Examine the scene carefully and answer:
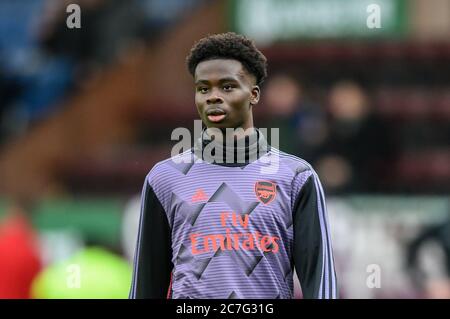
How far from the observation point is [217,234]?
485 cm

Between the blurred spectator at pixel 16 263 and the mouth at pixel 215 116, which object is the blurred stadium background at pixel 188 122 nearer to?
the blurred spectator at pixel 16 263

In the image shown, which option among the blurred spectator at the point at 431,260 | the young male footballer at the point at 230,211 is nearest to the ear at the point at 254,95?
the young male footballer at the point at 230,211

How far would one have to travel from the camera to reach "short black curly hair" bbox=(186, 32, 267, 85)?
497cm

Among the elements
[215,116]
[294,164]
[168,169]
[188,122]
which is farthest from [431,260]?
[215,116]

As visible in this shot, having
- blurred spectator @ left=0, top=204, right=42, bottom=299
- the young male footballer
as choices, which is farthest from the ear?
blurred spectator @ left=0, top=204, right=42, bottom=299

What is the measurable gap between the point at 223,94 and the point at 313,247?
0.72 m

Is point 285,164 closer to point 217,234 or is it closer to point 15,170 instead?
point 217,234

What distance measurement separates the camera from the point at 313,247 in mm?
4848

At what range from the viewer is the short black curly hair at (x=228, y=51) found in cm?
497

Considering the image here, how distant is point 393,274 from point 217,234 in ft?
20.7

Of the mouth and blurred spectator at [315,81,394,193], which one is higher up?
the mouth

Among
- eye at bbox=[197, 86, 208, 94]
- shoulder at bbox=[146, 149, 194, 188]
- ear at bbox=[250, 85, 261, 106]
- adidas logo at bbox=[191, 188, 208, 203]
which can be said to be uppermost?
eye at bbox=[197, 86, 208, 94]

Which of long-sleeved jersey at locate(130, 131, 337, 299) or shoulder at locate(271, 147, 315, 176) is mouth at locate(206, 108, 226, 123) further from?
shoulder at locate(271, 147, 315, 176)

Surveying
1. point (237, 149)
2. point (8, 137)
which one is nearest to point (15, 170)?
point (8, 137)
